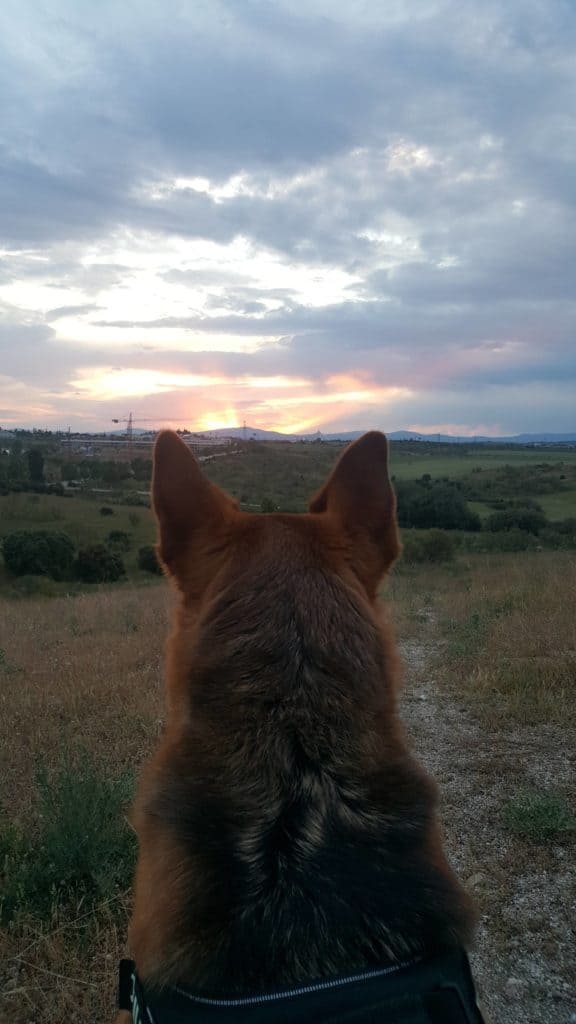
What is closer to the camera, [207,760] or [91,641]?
[207,760]

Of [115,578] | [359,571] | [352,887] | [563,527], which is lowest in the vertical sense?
[115,578]

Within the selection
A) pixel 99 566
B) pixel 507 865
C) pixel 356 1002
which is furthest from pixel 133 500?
pixel 356 1002

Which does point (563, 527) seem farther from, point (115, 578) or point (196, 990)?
point (196, 990)

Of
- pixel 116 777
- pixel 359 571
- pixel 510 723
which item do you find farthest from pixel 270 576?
pixel 510 723

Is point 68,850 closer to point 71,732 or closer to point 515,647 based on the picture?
Answer: point 71,732

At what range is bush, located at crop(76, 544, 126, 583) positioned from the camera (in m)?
35.7

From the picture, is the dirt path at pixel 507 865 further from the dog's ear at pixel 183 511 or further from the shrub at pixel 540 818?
the dog's ear at pixel 183 511

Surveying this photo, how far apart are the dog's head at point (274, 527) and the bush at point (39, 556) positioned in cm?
3554

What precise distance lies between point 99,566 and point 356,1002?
1425 inches

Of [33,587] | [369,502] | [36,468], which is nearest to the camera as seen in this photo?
[369,502]

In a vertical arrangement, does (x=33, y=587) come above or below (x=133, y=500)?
below

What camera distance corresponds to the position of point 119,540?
41.2m

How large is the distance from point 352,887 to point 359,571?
3.12ft

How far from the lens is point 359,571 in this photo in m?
2.17
